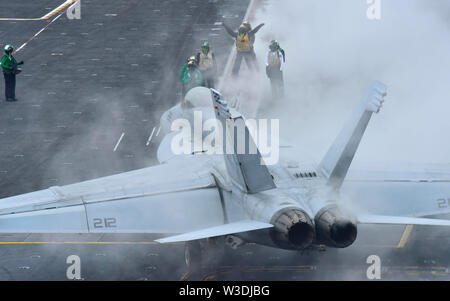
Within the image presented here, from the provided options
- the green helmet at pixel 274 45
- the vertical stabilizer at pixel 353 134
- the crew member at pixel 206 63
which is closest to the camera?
the vertical stabilizer at pixel 353 134

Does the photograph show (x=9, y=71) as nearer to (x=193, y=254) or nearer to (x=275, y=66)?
(x=275, y=66)

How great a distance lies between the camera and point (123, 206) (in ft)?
69.2

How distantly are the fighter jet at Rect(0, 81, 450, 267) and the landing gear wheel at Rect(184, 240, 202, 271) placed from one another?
0.10ft

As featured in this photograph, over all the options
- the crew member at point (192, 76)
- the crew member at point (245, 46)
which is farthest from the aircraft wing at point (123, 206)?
the crew member at point (245, 46)

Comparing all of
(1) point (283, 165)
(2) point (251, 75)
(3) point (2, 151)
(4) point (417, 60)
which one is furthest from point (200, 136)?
(4) point (417, 60)

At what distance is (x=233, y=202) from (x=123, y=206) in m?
2.87

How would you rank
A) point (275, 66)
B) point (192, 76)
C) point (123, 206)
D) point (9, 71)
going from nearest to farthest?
1. point (123, 206)
2. point (192, 76)
3. point (275, 66)
4. point (9, 71)

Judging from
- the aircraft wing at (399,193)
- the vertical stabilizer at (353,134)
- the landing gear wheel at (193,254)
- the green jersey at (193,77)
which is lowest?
the landing gear wheel at (193,254)

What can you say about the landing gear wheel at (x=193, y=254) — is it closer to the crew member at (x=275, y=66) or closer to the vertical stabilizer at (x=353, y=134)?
the vertical stabilizer at (x=353, y=134)

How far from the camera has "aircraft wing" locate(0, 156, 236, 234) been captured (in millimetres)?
19969

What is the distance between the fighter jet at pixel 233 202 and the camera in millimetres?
19109

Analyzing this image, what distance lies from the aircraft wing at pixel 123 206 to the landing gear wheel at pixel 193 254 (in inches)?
36.4

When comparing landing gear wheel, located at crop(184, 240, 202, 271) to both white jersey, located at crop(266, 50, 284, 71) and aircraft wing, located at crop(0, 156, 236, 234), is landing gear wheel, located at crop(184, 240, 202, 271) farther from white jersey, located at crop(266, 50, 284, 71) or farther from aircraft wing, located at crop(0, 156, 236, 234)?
white jersey, located at crop(266, 50, 284, 71)

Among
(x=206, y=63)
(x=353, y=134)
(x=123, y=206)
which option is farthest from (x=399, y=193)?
(x=206, y=63)
